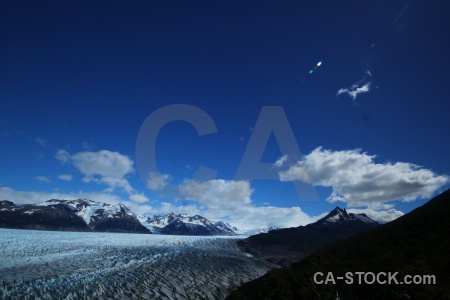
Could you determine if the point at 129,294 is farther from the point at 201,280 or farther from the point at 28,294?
the point at 201,280

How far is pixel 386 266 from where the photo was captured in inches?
1655

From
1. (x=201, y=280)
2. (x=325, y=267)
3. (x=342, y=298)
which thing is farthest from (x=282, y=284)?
(x=201, y=280)

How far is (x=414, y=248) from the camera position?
43562 millimetres

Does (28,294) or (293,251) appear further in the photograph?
(293,251)

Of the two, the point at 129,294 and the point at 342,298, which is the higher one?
the point at 342,298

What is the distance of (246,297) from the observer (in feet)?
155

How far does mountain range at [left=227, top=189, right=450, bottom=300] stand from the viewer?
30469mm

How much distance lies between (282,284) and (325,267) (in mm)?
17649

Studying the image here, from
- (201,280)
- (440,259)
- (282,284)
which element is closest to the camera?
(440,259)

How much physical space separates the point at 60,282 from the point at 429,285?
193 ft

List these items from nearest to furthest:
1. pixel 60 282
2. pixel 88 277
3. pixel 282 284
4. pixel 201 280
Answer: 1. pixel 282 284
2. pixel 60 282
3. pixel 88 277
4. pixel 201 280


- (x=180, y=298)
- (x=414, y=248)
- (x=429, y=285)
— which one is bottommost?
(x=180, y=298)

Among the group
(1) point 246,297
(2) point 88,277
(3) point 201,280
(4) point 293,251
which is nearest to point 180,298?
(1) point 246,297

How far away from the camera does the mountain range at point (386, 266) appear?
3047 cm
